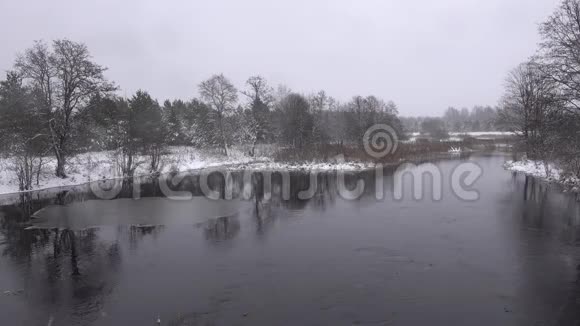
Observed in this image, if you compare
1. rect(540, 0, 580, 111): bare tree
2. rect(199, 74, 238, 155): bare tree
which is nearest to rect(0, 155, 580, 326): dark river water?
rect(540, 0, 580, 111): bare tree

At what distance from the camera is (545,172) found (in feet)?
95.2

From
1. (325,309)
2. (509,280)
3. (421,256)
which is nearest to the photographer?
(325,309)

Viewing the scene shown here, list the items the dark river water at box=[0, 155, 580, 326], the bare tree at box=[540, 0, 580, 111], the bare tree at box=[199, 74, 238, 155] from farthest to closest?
the bare tree at box=[199, 74, 238, 155]
the bare tree at box=[540, 0, 580, 111]
the dark river water at box=[0, 155, 580, 326]

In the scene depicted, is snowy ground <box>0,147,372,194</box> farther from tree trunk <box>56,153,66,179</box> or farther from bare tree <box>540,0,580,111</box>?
bare tree <box>540,0,580,111</box>

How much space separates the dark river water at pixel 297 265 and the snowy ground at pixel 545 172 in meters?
5.89

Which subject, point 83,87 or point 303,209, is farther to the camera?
point 83,87

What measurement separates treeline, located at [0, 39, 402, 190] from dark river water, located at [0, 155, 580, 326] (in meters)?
10.7

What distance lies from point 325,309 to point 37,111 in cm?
2878

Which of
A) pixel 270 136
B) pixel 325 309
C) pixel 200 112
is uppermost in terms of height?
pixel 200 112

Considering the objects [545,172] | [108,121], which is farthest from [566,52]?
[108,121]

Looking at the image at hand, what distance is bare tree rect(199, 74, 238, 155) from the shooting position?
50.0 m

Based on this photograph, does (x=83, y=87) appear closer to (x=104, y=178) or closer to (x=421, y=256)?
(x=104, y=178)

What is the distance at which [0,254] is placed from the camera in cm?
1185

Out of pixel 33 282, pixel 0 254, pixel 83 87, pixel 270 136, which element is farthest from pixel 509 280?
pixel 270 136
